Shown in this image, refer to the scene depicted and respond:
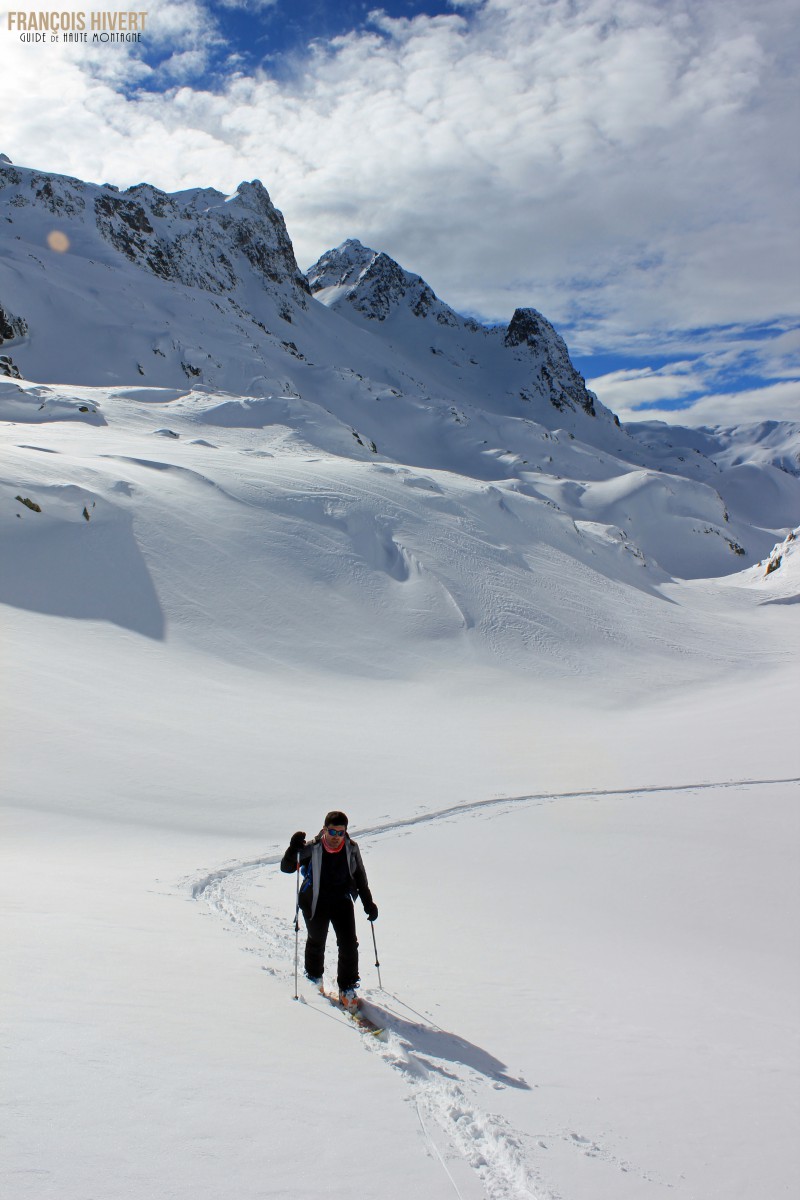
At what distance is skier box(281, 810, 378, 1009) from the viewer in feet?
18.9

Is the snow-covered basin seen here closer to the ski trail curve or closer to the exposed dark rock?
the ski trail curve

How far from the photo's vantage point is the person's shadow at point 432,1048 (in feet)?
14.5

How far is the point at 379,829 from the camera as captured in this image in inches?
437

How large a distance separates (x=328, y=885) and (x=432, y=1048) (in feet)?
4.86

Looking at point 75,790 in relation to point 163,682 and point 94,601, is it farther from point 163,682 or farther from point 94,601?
point 94,601

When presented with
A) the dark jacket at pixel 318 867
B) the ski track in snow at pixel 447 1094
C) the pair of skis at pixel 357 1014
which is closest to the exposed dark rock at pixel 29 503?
the ski track in snow at pixel 447 1094

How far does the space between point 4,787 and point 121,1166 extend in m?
8.19

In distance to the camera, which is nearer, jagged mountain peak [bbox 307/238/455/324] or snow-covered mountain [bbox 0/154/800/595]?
snow-covered mountain [bbox 0/154/800/595]

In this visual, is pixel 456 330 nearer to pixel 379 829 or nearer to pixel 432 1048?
pixel 379 829

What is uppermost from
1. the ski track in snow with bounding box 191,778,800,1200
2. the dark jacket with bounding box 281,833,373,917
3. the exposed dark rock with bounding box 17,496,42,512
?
the exposed dark rock with bounding box 17,496,42,512

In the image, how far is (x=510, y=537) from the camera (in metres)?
36.2

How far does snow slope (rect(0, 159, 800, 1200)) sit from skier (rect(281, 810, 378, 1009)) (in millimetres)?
345

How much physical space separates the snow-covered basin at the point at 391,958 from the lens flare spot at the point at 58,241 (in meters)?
77.1

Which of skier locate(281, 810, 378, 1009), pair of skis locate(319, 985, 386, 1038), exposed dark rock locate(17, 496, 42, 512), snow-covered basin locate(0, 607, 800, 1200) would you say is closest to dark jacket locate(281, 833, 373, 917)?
skier locate(281, 810, 378, 1009)
